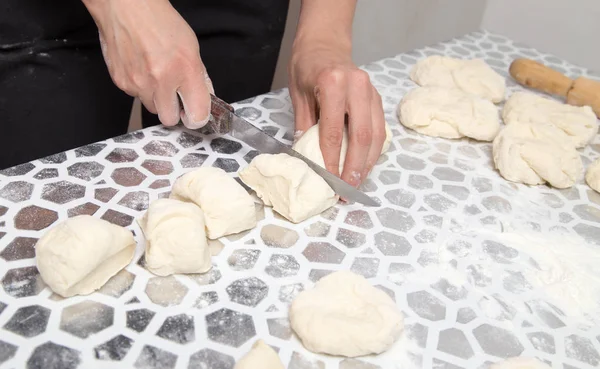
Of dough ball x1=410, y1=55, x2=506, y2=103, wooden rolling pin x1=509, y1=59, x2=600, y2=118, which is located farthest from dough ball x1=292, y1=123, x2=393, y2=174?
wooden rolling pin x1=509, y1=59, x2=600, y2=118

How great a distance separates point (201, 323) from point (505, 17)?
7.04 ft

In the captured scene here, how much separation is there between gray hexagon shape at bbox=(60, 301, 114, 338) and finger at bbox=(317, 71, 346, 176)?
1.84 feet

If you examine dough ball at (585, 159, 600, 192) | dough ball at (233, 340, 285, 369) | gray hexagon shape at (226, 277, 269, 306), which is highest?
dough ball at (585, 159, 600, 192)

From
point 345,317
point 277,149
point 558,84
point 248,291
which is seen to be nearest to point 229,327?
point 248,291

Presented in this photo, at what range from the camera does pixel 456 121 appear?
1.53 m

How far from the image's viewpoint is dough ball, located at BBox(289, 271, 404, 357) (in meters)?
0.93

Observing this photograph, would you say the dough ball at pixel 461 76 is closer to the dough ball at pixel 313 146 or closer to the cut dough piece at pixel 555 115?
the cut dough piece at pixel 555 115

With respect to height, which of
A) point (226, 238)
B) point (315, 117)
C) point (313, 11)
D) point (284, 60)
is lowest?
point (284, 60)

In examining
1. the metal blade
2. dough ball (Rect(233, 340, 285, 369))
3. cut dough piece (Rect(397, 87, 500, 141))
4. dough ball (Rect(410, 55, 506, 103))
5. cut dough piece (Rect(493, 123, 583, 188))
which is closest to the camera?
dough ball (Rect(233, 340, 285, 369))

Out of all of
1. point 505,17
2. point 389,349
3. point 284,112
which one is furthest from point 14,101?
point 505,17

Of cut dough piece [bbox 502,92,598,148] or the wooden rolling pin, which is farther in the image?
the wooden rolling pin

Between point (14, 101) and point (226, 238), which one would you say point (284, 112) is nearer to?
point (226, 238)

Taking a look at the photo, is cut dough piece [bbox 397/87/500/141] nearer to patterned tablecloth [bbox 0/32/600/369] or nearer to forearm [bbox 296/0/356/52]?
patterned tablecloth [bbox 0/32/600/369]

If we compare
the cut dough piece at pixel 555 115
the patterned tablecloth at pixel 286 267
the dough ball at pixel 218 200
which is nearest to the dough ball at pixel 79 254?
the patterned tablecloth at pixel 286 267
